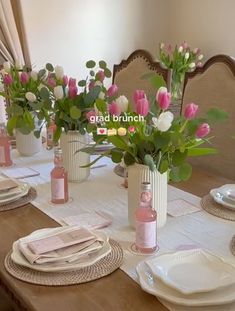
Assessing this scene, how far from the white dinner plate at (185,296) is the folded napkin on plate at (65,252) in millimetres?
163

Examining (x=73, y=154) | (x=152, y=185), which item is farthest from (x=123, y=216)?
(x=73, y=154)

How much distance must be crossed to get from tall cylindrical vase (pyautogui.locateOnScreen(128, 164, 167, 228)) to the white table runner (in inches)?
1.5

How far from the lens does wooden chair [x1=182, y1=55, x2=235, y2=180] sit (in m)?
1.97

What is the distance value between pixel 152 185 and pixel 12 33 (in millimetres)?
2449

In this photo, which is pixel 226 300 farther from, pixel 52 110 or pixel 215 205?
pixel 52 110

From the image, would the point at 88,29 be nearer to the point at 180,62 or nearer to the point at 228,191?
the point at 180,62

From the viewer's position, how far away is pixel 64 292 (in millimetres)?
957

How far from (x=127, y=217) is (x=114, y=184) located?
33cm

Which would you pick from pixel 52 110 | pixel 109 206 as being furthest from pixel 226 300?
pixel 52 110

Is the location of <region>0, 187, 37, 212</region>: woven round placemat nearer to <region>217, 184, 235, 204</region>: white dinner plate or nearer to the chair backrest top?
<region>217, 184, 235, 204</region>: white dinner plate

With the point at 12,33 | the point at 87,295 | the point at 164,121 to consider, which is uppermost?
the point at 12,33

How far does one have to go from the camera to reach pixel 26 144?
6.77 feet

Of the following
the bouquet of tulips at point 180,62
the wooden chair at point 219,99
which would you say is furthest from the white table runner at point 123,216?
the bouquet of tulips at point 180,62

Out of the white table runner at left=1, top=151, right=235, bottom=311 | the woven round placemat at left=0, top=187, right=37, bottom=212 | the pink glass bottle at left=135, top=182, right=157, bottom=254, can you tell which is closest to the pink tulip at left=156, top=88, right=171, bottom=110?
the pink glass bottle at left=135, top=182, right=157, bottom=254
